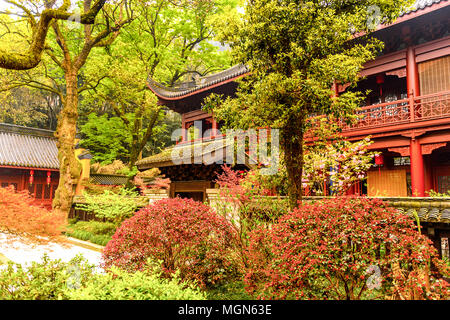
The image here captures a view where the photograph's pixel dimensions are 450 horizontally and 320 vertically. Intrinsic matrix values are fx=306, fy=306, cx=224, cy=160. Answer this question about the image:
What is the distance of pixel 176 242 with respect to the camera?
459 centimetres

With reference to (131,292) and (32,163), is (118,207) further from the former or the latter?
(32,163)

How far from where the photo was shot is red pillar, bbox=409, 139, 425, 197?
8.89 metres

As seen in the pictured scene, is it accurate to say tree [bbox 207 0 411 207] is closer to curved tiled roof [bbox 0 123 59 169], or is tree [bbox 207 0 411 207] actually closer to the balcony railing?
the balcony railing

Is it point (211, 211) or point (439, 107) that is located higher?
point (439, 107)

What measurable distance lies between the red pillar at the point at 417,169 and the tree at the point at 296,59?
4944 mm

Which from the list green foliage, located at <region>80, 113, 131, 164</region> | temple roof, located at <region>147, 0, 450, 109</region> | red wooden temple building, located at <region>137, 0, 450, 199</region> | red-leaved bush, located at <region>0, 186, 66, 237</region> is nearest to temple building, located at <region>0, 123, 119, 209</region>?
green foliage, located at <region>80, 113, 131, 164</region>

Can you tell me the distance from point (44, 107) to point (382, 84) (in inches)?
1110

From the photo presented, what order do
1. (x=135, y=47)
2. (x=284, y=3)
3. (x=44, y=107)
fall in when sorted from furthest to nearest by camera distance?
(x=44, y=107) < (x=135, y=47) < (x=284, y=3)

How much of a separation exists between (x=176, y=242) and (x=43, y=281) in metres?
1.76

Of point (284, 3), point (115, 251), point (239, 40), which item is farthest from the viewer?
point (239, 40)

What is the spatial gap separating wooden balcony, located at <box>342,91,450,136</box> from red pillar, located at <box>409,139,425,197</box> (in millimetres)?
609
